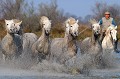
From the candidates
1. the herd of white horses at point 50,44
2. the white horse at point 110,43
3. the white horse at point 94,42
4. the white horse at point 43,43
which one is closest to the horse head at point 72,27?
the herd of white horses at point 50,44

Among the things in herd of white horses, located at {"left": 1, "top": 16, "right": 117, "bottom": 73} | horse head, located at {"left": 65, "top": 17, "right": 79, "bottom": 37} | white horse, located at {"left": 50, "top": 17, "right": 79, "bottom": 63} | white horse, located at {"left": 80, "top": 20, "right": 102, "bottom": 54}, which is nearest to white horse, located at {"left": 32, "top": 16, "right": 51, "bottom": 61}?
herd of white horses, located at {"left": 1, "top": 16, "right": 117, "bottom": 73}

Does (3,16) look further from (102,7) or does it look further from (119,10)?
(119,10)

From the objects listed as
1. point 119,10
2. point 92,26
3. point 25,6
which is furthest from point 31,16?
point 119,10

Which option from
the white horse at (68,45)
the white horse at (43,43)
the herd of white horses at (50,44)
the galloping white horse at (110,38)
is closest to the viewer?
the white horse at (68,45)

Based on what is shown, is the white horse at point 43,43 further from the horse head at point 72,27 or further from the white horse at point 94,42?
the white horse at point 94,42

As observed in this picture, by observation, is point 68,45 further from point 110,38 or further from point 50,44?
point 110,38

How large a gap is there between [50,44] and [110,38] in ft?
14.2

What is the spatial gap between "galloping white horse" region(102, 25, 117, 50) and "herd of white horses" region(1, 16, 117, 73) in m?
1.81

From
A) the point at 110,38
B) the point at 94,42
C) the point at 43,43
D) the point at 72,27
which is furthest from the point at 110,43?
the point at 72,27

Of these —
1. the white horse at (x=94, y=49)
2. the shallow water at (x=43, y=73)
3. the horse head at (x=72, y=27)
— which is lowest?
the shallow water at (x=43, y=73)

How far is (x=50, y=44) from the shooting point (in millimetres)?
16797

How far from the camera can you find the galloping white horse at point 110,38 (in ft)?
65.9

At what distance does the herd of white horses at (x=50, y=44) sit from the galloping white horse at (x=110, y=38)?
1813mm

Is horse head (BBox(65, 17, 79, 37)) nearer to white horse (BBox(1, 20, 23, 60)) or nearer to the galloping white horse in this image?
white horse (BBox(1, 20, 23, 60))
